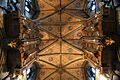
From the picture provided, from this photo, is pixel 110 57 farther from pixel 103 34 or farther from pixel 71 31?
pixel 71 31

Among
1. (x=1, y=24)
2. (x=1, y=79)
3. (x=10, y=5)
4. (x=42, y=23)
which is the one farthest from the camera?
(x=42, y=23)

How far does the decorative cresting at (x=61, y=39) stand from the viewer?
22.7 meters

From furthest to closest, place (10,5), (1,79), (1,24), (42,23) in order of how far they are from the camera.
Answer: (42,23)
(10,5)
(1,24)
(1,79)

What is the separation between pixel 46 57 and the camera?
23031 mm

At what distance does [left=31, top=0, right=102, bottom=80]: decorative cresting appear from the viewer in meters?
22.7

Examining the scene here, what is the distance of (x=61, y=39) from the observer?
2311 cm

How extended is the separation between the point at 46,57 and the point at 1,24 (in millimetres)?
6701

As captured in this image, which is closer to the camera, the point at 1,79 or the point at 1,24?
the point at 1,79

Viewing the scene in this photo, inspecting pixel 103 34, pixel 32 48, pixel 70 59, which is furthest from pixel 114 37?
pixel 70 59

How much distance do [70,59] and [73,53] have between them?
0.57 meters

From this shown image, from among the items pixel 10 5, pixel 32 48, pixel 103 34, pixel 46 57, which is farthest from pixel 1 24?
pixel 46 57

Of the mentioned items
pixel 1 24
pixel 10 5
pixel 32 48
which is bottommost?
pixel 32 48

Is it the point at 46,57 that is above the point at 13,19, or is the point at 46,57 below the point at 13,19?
below

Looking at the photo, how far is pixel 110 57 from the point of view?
17.3 m
